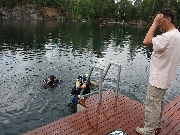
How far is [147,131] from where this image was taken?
470cm

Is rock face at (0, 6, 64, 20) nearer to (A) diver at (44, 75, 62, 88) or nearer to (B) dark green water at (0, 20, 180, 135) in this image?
(B) dark green water at (0, 20, 180, 135)

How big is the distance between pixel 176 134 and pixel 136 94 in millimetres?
8295

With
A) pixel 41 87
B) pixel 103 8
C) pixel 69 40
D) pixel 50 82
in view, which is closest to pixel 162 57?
pixel 50 82

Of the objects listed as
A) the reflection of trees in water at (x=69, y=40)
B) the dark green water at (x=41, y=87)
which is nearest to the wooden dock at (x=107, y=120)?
the dark green water at (x=41, y=87)

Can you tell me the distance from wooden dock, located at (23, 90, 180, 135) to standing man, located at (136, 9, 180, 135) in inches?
58.0

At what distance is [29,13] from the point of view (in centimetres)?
12669

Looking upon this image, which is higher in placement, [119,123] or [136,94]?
[119,123]

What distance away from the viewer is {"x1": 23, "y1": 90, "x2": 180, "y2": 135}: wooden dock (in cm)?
542

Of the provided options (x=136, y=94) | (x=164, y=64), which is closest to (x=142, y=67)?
(x=136, y=94)

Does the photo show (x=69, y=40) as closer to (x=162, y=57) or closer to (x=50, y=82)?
(x=50, y=82)

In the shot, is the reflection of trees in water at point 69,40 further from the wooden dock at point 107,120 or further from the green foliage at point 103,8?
the green foliage at point 103,8

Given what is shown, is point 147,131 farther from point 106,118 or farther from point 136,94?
point 136,94

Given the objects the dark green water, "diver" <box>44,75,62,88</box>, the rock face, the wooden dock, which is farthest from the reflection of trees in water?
the rock face

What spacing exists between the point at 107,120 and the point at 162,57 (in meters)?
3.33
